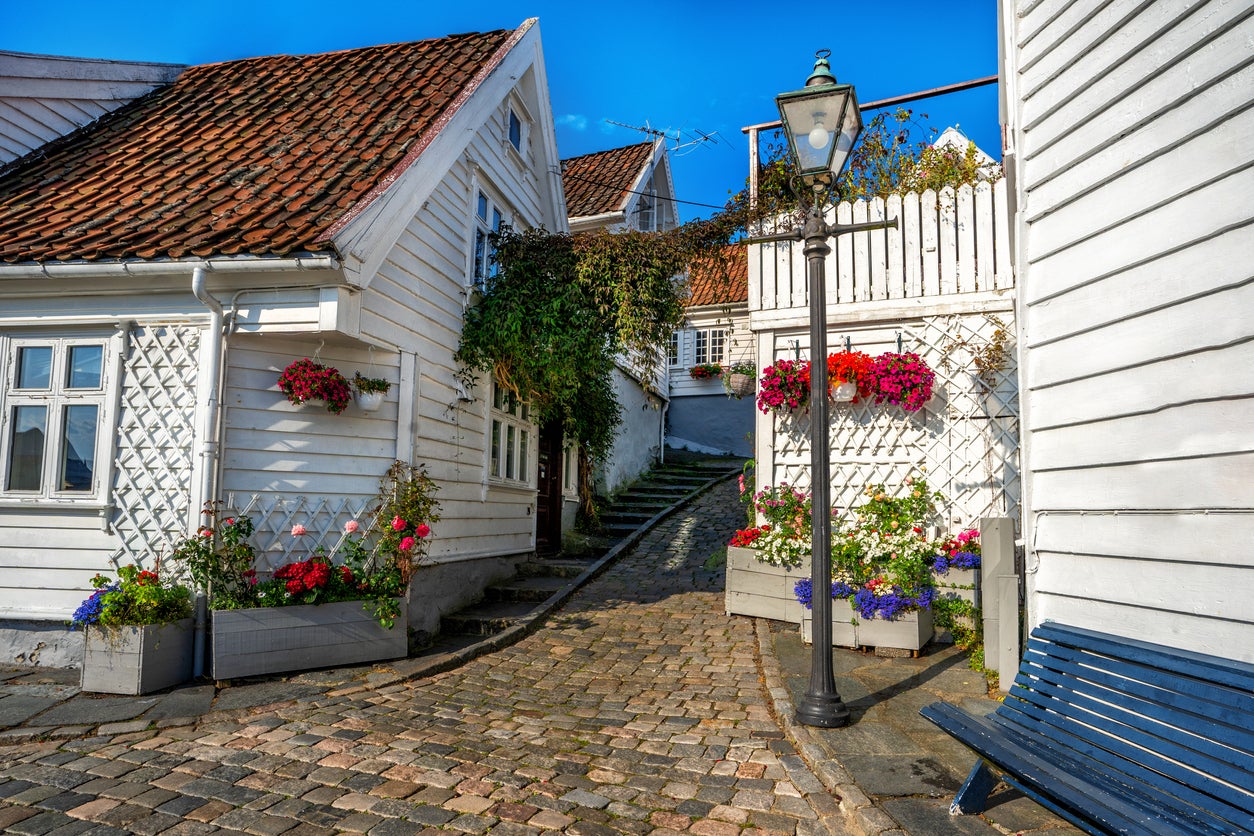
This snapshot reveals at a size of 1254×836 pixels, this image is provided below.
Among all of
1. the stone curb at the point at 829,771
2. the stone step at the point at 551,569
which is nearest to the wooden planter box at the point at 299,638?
the stone curb at the point at 829,771

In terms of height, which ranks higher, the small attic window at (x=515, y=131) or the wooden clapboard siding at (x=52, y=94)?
the small attic window at (x=515, y=131)

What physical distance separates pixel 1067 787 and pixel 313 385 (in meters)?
6.27

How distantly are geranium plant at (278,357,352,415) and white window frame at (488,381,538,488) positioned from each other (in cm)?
302

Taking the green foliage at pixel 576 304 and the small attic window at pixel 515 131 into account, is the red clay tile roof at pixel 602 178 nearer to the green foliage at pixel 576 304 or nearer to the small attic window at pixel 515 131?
the small attic window at pixel 515 131

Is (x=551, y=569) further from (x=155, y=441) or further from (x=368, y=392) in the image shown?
(x=155, y=441)

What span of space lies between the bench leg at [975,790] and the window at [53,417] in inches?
286

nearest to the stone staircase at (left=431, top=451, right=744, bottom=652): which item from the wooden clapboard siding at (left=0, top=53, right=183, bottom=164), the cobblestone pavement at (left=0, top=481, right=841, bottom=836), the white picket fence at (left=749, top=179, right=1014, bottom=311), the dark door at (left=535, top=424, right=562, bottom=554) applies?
the dark door at (left=535, top=424, right=562, bottom=554)

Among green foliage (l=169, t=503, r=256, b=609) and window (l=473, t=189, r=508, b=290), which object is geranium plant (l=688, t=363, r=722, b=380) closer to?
window (l=473, t=189, r=508, b=290)

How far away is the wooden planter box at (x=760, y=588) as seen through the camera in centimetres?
797

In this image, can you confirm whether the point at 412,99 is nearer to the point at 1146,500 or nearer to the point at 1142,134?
the point at 1142,134

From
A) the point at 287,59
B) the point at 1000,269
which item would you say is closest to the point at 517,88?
the point at 287,59

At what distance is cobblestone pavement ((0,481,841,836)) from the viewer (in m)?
3.83

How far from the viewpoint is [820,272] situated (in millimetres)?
5348

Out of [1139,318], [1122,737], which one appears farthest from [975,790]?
[1139,318]
